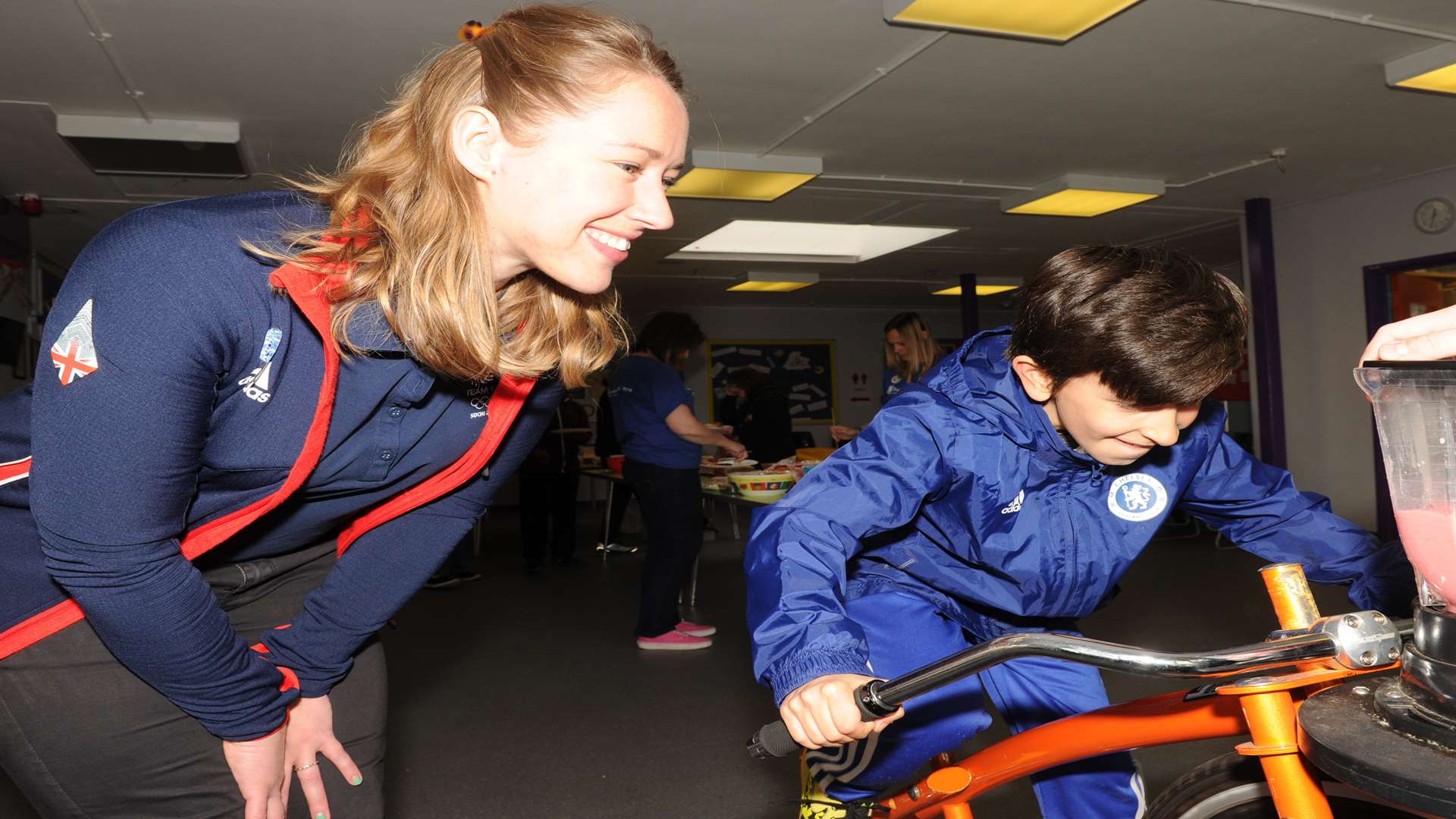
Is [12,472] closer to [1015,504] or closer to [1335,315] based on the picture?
[1015,504]

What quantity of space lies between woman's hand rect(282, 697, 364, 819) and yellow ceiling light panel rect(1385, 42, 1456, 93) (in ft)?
18.3

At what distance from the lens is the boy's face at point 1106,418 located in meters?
1.40

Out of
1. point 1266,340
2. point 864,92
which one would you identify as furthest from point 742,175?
point 1266,340

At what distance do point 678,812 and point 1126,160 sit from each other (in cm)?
563

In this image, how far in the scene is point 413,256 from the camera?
104 cm

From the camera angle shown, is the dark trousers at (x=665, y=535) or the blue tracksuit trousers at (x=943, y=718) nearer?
the blue tracksuit trousers at (x=943, y=718)

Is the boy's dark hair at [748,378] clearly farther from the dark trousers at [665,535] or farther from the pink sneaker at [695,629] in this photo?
the pink sneaker at [695,629]

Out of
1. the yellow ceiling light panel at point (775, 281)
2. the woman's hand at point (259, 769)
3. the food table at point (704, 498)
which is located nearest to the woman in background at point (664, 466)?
the food table at point (704, 498)

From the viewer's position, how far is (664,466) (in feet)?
16.5

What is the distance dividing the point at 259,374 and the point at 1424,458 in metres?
1.07

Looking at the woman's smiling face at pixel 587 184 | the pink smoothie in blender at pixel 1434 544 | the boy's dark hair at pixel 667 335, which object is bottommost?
the pink smoothie in blender at pixel 1434 544

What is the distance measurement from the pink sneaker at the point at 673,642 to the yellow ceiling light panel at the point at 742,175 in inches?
113

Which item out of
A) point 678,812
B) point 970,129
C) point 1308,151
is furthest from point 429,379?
point 1308,151

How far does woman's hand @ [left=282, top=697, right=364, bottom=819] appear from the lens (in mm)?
1232
